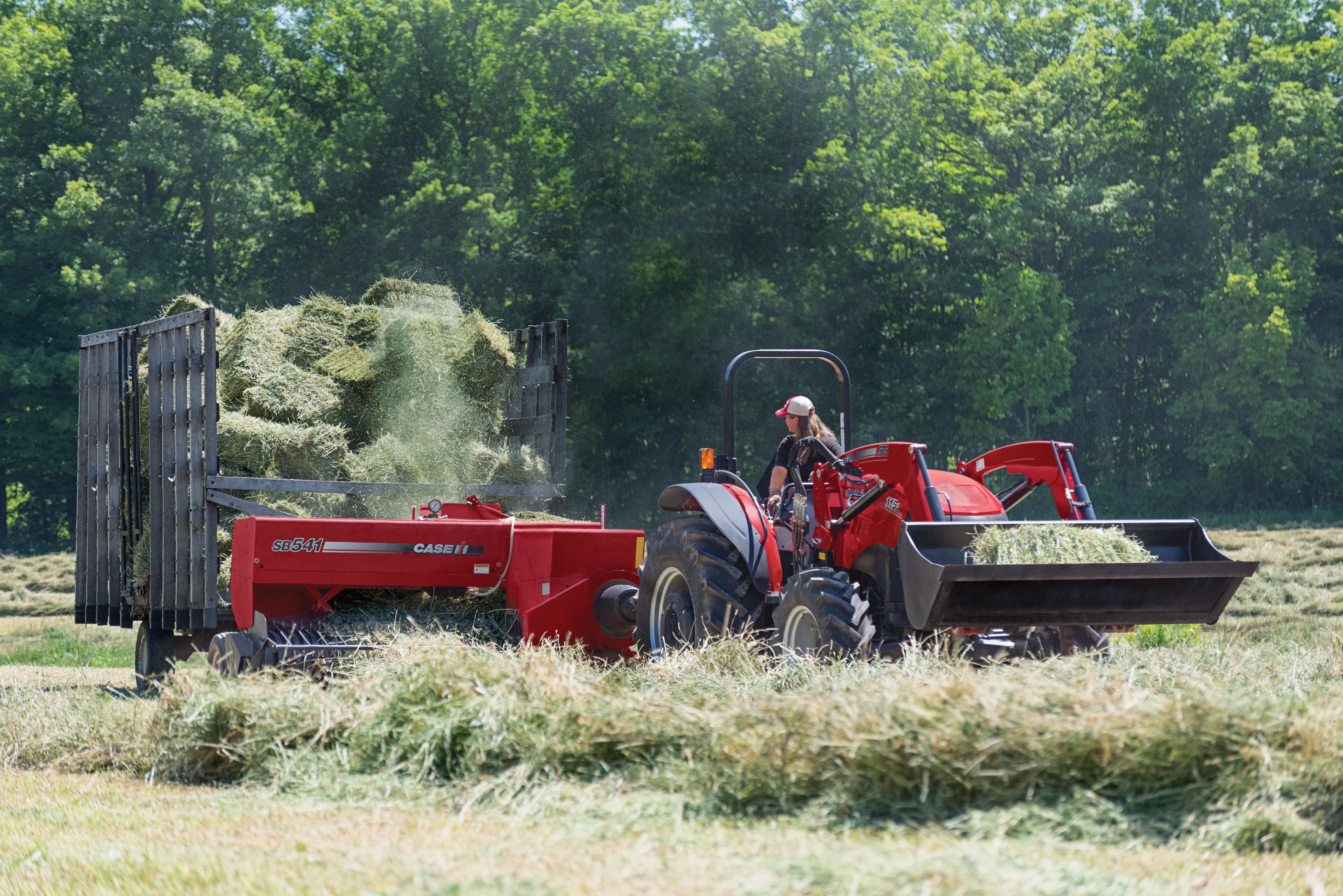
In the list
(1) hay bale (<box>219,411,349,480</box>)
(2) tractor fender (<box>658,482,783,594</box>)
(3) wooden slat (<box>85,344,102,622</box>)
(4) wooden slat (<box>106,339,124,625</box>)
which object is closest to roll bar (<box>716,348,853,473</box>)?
(2) tractor fender (<box>658,482,783,594</box>)

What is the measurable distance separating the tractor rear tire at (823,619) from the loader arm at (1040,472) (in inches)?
48.3

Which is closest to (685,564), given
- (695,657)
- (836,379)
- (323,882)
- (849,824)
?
(695,657)

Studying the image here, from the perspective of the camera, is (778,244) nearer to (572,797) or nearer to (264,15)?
(264,15)

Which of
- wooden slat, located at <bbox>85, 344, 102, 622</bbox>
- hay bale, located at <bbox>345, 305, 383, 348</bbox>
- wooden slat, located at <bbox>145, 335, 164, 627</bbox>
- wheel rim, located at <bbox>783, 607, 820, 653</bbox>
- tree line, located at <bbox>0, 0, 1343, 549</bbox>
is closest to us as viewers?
wheel rim, located at <bbox>783, 607, 820, 653</bbox>

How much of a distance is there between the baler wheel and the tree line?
1691 centimetres

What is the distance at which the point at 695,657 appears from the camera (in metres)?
6.47

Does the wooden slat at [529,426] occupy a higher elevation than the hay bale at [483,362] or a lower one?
lower

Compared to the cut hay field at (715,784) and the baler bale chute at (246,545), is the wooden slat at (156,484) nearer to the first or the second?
the baler bale chute at (246,545)

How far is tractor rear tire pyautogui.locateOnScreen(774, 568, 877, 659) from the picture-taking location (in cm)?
646

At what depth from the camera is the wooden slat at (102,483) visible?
402 inches

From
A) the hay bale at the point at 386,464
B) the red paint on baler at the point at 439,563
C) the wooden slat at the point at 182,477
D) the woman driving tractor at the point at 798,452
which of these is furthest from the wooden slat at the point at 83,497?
the woman driving tractor at the point at 798,452

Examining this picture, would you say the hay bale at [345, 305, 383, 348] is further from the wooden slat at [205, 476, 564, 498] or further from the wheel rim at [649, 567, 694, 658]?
the wheel rim at [649, 567, 694, 658]

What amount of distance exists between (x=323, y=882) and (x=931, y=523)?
3454mm

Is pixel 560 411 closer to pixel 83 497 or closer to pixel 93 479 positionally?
pixel 93 479
